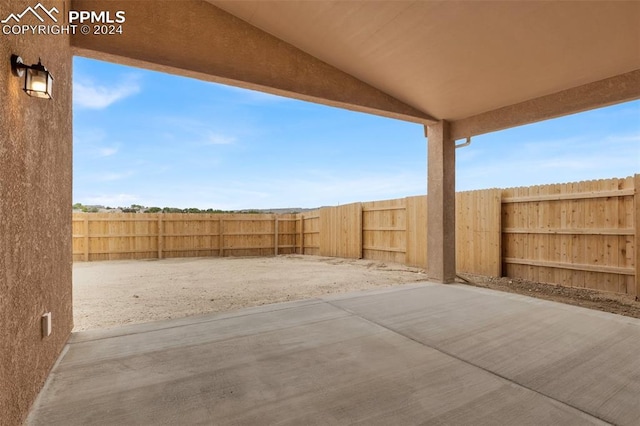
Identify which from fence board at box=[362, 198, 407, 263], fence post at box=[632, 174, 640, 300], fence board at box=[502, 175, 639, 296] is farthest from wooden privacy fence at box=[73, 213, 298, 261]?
fence post at box=[632, 174, 640, 300]

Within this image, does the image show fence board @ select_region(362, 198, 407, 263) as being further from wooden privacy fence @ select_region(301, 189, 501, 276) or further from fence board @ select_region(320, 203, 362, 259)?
fence board @ select_region(320, 203, 362, 259)

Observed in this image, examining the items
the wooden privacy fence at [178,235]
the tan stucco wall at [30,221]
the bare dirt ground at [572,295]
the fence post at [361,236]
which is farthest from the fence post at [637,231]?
the wooden privacy fence at [178,235]

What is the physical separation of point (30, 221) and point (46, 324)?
2.42ft

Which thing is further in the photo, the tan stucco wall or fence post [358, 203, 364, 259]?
fence post [358, 203, 364, 259]

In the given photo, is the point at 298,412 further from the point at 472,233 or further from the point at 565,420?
the point at 472,233

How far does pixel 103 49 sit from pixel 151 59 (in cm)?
40

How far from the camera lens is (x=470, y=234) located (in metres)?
6.52

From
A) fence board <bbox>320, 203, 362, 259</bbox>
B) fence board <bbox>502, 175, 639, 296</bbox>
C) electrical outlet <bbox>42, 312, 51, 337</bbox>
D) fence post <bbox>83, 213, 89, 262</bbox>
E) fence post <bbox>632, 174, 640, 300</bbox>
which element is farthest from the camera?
fence board <bbox>320, 203, 362, 259</bbox>

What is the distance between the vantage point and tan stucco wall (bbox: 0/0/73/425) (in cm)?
139

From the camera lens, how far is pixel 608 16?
2.47 meters

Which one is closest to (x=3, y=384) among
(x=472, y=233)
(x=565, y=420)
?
(x=565, y=420)

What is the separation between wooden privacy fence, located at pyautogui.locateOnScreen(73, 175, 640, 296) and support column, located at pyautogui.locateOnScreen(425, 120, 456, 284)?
5.46 feet

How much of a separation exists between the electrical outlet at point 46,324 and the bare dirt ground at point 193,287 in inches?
55.4
